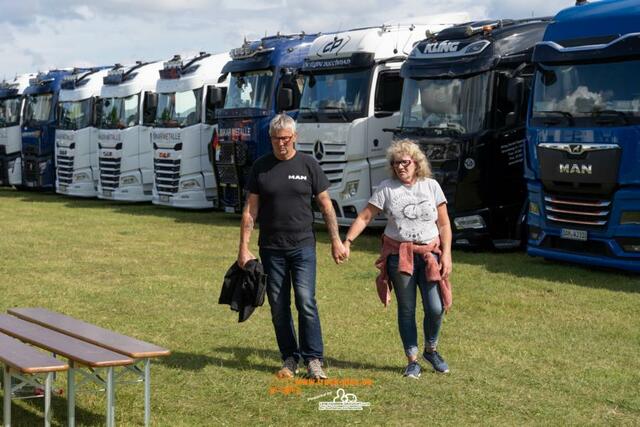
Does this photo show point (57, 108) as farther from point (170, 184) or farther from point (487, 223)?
point (487, 223)

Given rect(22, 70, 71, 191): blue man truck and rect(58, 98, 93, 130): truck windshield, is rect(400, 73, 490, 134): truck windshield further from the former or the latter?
rect(22, 70, 71, 191): blue man truck

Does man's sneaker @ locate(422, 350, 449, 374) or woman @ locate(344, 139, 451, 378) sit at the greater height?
woman @ locate(344, 139, 451, 378)

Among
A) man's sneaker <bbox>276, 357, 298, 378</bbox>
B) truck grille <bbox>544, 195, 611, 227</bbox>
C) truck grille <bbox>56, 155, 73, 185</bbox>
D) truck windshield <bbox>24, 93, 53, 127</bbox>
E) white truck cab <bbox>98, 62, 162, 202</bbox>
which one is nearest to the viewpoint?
man's sneaker <bbox>276, 357, 298, 378</bbox>

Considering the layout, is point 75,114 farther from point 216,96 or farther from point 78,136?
point 216,96

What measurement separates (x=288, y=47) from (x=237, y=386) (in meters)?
13.0

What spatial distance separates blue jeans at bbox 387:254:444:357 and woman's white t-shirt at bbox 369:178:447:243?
0.16 m

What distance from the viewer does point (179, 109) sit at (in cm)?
2277

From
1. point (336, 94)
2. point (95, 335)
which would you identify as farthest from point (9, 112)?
point (95, 335)

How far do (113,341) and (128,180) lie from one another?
19.2m

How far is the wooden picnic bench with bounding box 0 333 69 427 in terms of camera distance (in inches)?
229

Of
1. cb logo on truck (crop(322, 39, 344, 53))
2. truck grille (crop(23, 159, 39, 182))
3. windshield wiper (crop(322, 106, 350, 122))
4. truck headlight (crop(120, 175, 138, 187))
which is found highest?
cb logo on truck (crop(322, 39, 344, 53))

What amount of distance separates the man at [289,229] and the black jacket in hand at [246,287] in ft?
0.24

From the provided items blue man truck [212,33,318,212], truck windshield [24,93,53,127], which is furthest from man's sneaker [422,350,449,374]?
truck windshield [24,93,53,127]

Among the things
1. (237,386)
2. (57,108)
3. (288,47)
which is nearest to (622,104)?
(237,386)
